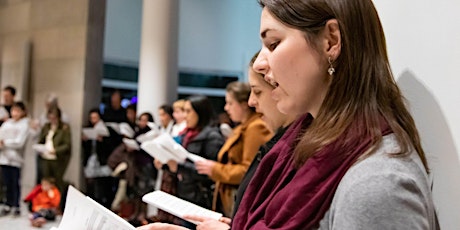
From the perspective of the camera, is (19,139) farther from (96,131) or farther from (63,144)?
(96,131)

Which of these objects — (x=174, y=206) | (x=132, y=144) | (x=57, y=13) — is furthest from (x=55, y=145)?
(x=174, y=206)

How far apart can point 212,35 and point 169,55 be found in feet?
10.7

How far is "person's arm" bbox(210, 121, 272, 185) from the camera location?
2.60 meters

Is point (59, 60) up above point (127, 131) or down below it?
above

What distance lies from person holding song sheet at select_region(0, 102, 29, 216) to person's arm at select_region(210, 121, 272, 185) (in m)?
3.60

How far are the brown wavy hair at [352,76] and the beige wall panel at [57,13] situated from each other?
7.01m

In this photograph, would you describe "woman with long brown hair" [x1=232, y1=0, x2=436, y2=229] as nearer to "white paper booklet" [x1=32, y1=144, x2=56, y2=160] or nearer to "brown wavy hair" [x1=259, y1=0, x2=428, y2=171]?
"brown wavy hair" [x1=259, y1=0, x2=428, y2=171]

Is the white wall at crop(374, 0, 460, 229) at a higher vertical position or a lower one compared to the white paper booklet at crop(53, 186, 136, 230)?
higher

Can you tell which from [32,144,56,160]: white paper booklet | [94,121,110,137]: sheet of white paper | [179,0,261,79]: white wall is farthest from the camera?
[179,0,261,79]: white wall

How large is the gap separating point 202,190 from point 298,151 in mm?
2387

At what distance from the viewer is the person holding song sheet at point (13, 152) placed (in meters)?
5.43

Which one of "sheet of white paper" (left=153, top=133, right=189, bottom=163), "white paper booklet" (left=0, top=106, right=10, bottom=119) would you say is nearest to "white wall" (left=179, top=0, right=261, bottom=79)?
"white paper booklet" (left=0, top=106, right=10, bottom=119)

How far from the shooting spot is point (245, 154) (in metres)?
2.64

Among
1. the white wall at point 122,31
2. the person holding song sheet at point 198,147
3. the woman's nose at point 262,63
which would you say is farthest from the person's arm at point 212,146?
A: the white wall at point 122,31
